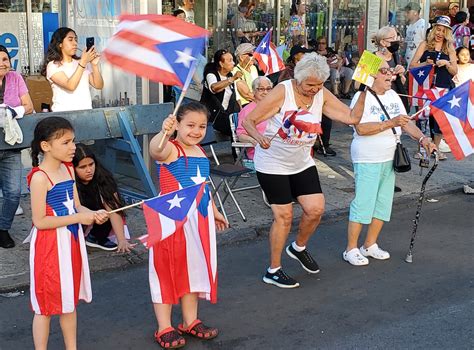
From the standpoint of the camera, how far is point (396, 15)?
A: 1347 cm

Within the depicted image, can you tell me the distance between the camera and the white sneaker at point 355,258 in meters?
6.21

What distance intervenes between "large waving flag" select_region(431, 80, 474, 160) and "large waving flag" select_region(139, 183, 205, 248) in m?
2.70

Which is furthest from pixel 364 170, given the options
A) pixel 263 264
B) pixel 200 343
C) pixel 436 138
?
pixel 436 138

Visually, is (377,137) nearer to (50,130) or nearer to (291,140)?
(291,140)

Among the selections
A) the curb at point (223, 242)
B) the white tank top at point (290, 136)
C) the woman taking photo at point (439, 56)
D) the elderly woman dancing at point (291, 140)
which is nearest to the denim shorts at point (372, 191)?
the elderly woman dancing at point (291, 140)

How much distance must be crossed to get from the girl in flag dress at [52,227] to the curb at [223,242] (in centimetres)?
163

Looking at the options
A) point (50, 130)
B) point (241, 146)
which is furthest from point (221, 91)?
point (50, 130)

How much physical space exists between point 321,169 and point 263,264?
3419 mm

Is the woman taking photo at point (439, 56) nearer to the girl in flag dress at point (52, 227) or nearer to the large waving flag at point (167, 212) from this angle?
the large waving flag at point (167, 212)

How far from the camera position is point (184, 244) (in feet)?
14.7

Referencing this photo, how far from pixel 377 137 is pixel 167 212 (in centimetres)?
233

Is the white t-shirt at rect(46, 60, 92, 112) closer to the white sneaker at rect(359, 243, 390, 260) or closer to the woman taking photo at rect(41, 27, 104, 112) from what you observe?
the woman taking photo at rect(41, 27, 104, 112)

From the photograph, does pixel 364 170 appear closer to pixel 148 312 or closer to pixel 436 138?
pixel 148 312

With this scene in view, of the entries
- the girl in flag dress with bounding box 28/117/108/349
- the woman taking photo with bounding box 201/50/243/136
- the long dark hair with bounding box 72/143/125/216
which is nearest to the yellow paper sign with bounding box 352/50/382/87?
the long dark hair with bounding box 72/143/125/216
